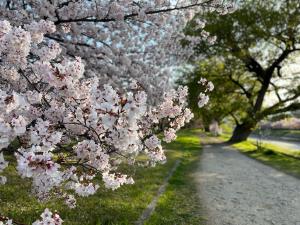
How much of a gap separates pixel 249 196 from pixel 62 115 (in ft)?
27.1

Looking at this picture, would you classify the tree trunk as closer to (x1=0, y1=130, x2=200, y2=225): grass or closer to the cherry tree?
(x1=0, y1=130, x2=200, y2=225): grass

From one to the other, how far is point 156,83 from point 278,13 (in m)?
25.8

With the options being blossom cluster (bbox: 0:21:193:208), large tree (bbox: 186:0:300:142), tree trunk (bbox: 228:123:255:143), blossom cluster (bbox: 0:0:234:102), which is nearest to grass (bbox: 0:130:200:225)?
blossom cluster (bbox: 0:21:193:208)

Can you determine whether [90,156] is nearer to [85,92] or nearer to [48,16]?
[85,92]

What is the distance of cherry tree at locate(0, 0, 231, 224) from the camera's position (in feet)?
15.9

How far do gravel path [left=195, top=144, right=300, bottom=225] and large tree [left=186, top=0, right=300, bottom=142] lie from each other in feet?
65.6

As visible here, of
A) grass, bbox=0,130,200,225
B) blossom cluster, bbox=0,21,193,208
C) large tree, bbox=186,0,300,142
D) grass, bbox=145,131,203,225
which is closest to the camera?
blossom cluster, bbox=0,21,193,208

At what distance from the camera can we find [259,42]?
134 feet

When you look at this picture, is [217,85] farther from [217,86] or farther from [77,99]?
[77,99]

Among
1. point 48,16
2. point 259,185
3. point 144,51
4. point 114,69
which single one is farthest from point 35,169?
point 259,185

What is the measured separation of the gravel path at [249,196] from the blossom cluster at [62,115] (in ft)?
12.3

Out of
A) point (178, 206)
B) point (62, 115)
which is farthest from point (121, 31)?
point (62, 115)

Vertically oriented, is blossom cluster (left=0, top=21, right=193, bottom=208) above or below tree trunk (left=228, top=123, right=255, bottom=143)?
above

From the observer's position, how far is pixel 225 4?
11508 millimetres
